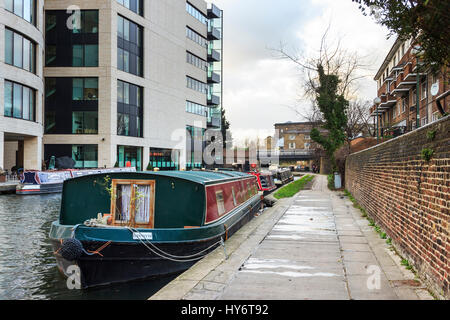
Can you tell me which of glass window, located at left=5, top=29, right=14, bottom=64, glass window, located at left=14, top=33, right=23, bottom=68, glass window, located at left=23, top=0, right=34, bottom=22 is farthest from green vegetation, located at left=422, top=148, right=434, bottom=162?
glass window, located at left=23, top=0, right=34, bottom=22

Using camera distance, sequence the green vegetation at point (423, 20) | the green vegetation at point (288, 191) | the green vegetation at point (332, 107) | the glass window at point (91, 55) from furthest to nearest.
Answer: the glass window at point (91, 55)
the green vegetation at point (332, 107)
the green vegetation at point (288, 191)
the green vegetation at point (423, 20)

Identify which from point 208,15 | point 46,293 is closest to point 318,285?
point 46,293

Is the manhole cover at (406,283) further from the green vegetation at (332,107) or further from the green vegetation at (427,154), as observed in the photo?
the green vegetation at (332,107)

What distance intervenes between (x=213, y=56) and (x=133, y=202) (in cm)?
5410

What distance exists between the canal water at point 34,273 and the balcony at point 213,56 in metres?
47.7

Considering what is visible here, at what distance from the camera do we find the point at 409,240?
6719 millimetres

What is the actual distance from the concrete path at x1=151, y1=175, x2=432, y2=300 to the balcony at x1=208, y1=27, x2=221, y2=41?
52561mm

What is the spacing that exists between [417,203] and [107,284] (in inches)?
228

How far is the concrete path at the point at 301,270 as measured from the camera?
17.3ft

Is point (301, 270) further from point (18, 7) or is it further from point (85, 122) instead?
point (85, 122)

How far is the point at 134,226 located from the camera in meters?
8.51

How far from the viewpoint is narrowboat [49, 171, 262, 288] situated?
7480mm

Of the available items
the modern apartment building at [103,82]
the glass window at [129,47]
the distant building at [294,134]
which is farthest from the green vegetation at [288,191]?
the distant building at [294,134]
